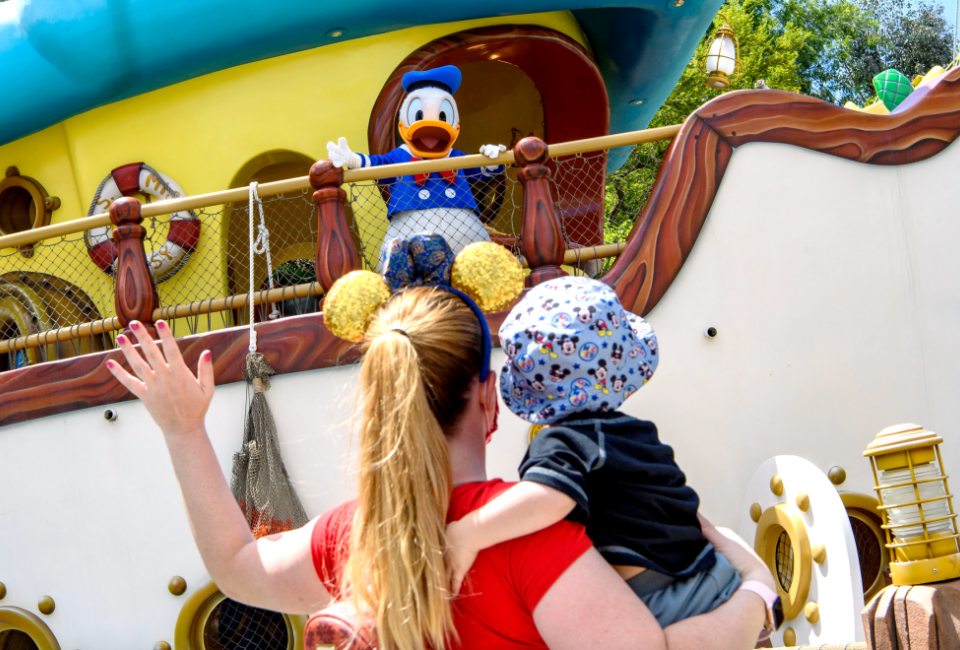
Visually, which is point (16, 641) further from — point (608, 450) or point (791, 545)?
point (608, 450)

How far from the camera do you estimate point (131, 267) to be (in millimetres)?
3641

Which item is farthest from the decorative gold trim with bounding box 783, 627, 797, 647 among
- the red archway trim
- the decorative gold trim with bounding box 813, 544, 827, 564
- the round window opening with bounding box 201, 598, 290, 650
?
the round window opening with bounding box 201, 598, 290, 650

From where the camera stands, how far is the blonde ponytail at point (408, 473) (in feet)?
3.84

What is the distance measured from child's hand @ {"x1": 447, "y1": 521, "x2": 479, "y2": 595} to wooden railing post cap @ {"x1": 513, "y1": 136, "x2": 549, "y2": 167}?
2.54 m

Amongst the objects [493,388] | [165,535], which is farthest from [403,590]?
[165,535]

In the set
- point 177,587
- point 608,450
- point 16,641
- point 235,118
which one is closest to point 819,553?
point 608,450

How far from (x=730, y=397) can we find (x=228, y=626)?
7.47 feet

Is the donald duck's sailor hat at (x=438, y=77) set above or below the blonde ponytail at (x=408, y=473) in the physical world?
above

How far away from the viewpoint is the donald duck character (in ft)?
13.4

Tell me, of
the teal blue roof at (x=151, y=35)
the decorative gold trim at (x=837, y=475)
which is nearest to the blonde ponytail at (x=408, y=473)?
the decorative gold trim at (x=837, y=475)

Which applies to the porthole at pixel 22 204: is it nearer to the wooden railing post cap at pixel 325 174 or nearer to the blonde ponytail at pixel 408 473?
the wooden railing post cap at pixel 325 174

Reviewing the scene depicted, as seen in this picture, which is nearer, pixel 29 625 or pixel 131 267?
pixel 29 625

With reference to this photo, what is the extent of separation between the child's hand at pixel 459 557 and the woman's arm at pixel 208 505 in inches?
9.5

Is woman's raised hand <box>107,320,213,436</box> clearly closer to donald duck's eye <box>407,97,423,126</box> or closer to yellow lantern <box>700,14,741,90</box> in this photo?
donald duck's eye <box>407,97,423,126</box>
